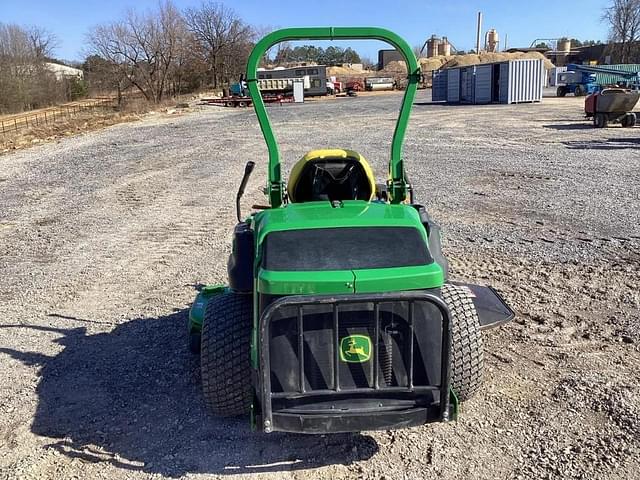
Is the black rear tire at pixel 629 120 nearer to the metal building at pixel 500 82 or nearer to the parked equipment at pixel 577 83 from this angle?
the metal building at pixel 500 82

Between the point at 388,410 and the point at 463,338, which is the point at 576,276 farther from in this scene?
the point at 388,410

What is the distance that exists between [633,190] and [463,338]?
25.9 ft

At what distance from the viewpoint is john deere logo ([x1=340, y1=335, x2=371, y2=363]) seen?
2727 mm

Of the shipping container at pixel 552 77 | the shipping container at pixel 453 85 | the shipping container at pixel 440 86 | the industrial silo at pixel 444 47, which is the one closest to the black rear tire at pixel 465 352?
the shipping container at pixel 453 85

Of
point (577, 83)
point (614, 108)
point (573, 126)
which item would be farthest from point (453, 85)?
point (614, 108)

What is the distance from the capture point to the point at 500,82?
33.9m

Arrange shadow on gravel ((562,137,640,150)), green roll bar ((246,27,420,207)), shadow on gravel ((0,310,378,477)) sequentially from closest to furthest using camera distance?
shadow on gravel ((0,310,378,477))
green roll bar ((246,27,420,207))
shadow on gravel ((562,137,640,150))

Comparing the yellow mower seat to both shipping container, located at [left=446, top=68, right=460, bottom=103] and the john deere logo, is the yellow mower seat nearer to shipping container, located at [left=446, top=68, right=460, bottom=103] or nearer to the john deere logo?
the john deere logo

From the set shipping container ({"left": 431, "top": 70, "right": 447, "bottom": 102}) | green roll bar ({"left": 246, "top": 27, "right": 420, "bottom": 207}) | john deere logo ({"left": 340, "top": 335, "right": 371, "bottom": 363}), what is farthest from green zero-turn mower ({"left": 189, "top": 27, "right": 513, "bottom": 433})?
shipping container ({"left": 431, "top": 70, "right": 447, "bottom": 102})

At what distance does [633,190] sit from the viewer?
Answer: 9.71 metres

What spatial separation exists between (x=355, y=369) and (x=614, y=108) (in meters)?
19.9

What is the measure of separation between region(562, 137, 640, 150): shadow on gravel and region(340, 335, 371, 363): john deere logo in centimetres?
1405

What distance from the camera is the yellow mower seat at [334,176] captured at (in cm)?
391

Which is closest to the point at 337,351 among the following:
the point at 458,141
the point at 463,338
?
the point at 463,338
